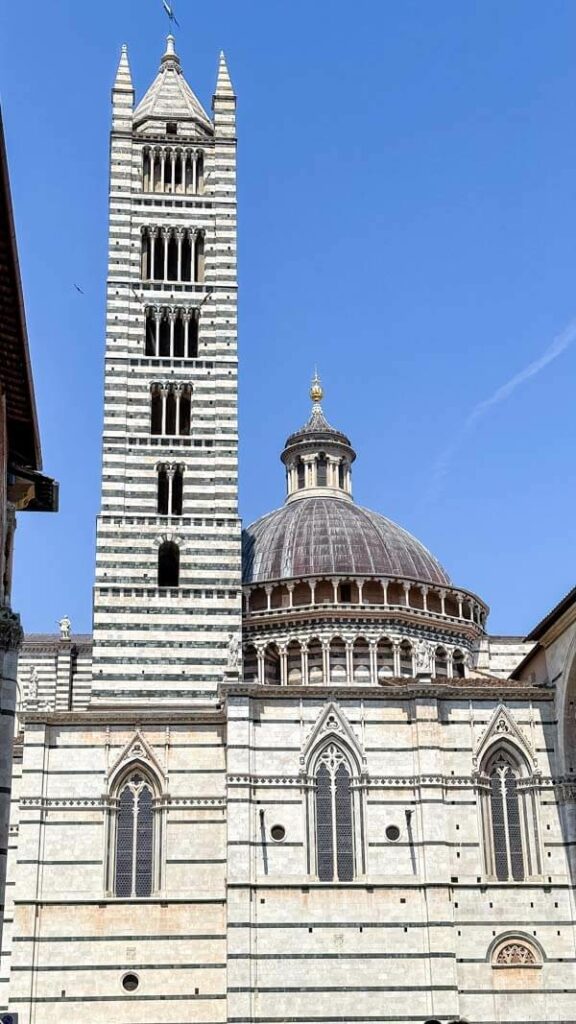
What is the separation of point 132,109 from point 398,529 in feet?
54.1

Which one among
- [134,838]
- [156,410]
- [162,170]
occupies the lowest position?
[134,838]

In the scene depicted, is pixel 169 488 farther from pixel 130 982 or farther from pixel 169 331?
pixel 130 982

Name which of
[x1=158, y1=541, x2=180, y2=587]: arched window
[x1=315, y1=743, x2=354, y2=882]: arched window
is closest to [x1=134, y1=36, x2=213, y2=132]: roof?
[x1=158, y1=541, x2=180, y2=587]: arched window

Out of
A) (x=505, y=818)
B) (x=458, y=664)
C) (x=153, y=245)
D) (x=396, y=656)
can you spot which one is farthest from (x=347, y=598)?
(x=153, y=245)

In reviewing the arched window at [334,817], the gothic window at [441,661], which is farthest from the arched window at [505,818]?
the gothic window at [441,661]

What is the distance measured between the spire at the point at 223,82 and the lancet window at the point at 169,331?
8.81 m

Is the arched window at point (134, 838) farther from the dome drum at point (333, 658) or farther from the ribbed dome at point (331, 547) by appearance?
the ribbed dome at point (331, 547)

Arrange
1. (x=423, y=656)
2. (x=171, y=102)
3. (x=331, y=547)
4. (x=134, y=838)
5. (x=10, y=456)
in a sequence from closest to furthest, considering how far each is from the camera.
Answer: (x=10, y=456) < (x=134, y=838) < (x=423, y=656) < (x=331, y=547) < (x=171, y=102)

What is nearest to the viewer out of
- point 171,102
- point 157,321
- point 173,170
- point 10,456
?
point 10,456

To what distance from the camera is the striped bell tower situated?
37938 millimetres

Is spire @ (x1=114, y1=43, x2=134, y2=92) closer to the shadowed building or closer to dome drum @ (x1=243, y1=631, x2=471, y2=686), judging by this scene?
dome drum @ (x1=243, y1=631, x2=471, y2=686)

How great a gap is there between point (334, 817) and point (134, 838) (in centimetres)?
446

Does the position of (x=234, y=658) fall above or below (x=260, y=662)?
below

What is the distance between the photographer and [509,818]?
1202 inches
